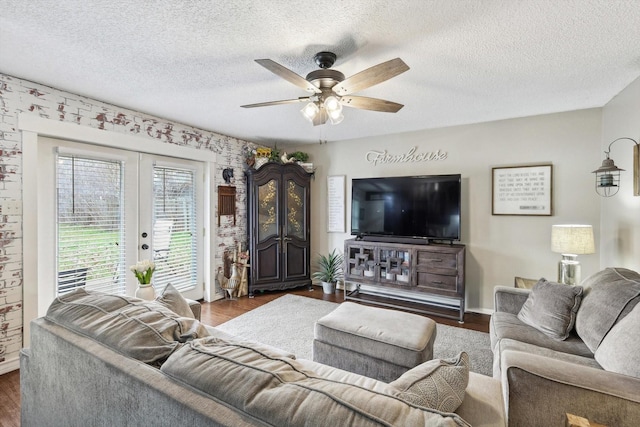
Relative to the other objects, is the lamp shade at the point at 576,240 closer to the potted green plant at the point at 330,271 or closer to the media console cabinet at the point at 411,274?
the media console cabinet at the point at 411,274

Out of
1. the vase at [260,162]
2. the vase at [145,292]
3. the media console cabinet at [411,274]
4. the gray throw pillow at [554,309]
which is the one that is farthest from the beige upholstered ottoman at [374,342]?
the vase at [260,162]

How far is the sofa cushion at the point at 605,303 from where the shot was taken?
1.62 metres

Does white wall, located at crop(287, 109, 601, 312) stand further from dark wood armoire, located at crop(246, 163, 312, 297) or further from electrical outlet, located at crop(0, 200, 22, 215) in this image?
electrical outlet, located at crop(0, 200, 22, 215)

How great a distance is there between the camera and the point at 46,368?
→ 126 cm

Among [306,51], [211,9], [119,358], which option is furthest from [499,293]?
[211,9]

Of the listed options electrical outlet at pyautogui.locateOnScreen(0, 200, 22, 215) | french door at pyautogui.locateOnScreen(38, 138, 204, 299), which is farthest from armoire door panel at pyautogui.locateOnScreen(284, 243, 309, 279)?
electrical outlet at pyautogui.locateOnScreen(0, 200, 22, 215)

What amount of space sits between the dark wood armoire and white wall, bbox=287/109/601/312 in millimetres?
1370

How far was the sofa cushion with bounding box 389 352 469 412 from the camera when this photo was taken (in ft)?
2.72

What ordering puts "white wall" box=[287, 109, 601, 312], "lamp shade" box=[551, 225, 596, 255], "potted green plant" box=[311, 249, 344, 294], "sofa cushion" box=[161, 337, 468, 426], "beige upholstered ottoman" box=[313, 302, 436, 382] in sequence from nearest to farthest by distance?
1. "sofa cushion" box=[161, 337, 468, 426]
2. "beige upholstered ottoman" box=[313, 302, 436, 382]
3. "lamp shade" box=[551, 225, 596, 255]
4. "white wall" box=[287, 109, 601, 312]
5. "potted green plant" box=[311, 249, 344, 294]

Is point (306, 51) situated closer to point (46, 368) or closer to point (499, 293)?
point (46, 368)

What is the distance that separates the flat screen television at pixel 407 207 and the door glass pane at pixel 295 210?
92cm

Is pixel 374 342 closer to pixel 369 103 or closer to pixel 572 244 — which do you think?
pixel 369 103

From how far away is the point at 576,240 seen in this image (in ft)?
8.41

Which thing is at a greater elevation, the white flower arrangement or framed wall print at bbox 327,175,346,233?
framed wall print at bbox 327,175,346,233
